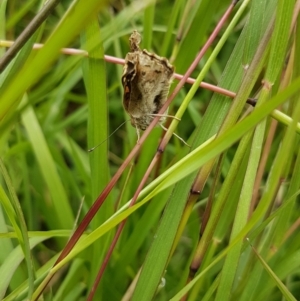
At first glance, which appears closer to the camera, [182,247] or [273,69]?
[273,69]

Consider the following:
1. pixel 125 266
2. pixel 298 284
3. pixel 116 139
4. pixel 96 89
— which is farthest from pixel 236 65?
pixel 116 139

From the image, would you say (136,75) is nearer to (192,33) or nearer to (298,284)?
(192,33)

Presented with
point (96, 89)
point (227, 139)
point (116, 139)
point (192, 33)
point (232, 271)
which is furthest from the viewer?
point (116, 139)

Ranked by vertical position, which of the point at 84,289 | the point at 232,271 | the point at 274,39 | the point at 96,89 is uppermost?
the point at 274,39

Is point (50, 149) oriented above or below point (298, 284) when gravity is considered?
above

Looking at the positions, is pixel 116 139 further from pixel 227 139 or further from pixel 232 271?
pixel 227 139

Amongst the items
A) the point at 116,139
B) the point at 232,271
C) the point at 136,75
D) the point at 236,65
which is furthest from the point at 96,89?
the point at 116,139

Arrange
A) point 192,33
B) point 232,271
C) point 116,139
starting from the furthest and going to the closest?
point 116,139
point 192,33
point 232,271

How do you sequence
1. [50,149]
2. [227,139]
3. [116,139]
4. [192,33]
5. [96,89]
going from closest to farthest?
[227,139] < [96,89] < [192,33] < [50,149] < [116,139]

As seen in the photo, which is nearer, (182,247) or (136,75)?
(136,75)
